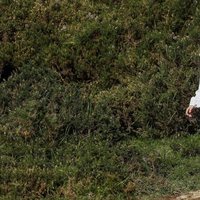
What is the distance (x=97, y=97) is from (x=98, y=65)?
3.02 ft

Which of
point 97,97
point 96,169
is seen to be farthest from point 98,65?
point 96,169

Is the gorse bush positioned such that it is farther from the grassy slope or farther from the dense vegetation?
the grassy slope

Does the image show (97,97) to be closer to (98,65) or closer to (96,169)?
(98,65)

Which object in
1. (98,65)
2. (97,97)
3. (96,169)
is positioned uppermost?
(98,65)

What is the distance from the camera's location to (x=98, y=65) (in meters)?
9.23

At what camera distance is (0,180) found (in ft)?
21.5

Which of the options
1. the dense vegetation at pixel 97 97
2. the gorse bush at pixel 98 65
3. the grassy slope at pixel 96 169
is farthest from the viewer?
the gorse bush at pixel 98 65

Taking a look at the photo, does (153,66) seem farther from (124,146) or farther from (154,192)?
(154,192)

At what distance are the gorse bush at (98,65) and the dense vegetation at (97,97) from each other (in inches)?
0.6

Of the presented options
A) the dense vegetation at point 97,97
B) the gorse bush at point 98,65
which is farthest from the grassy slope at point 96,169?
the gorse bush at point 98,65

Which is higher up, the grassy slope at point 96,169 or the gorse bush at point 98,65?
the gorse bush at point 98,65

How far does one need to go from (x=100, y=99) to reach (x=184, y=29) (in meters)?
2.03

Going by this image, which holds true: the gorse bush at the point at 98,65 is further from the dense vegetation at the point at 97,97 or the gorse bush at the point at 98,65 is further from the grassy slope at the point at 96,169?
the grassy slope at the point at 96,169

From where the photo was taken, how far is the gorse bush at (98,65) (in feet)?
25.8
